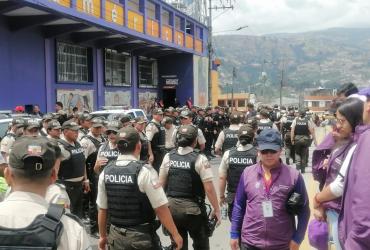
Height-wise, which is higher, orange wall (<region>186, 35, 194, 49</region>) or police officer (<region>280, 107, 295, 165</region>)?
orange wall (<region>186, 35, 194, 49</region>)

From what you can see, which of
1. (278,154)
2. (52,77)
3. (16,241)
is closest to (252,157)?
(278,154)

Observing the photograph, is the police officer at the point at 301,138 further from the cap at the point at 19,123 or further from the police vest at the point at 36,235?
the police vest at the point at 36,235

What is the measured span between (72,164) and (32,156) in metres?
4.81

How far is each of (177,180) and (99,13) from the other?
18.8 m

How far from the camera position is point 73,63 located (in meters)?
23.7

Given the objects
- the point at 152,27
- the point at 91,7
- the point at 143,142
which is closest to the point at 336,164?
the point at 143,142

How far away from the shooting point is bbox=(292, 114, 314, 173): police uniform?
13.2 m

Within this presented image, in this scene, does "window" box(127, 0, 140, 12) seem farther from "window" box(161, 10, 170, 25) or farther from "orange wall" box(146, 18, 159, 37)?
"window" box(161, 10, 170, 25)

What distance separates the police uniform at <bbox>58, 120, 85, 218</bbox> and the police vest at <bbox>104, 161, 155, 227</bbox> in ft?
8.87

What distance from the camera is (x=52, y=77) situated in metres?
21.5

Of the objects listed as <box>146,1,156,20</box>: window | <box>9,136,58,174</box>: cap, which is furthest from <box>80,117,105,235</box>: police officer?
<box>146,1,156,20</box>: window

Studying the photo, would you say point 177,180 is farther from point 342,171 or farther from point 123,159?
point 342,171

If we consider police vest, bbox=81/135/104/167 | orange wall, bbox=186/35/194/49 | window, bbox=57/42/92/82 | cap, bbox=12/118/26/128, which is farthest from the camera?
orange wall, bbox=186/35/194/49

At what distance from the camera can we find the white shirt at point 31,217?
2.23 metres
